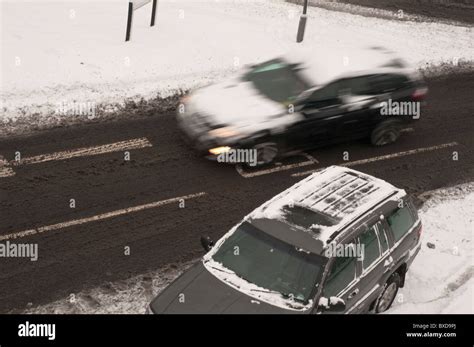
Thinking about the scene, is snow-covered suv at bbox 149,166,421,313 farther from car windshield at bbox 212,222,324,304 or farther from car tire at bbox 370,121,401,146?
car tire at bbox 370,121,401,146

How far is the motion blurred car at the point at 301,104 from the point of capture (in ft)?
43.2

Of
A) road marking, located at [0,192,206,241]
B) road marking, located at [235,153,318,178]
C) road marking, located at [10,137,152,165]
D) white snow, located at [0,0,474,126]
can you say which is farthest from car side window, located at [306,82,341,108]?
road marking, located at [10,137,152,165]

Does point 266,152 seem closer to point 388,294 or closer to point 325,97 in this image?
point 325,97

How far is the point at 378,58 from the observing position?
47.9ft

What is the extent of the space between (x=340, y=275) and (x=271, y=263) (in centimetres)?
92

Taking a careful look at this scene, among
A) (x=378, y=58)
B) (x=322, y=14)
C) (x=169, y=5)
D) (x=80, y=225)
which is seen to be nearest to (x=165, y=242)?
(x=80, y=225)

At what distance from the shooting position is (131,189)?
41.7ft

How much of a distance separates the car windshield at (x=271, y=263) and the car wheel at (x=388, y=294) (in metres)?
1.59

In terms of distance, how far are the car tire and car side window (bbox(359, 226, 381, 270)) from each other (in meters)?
5.81
